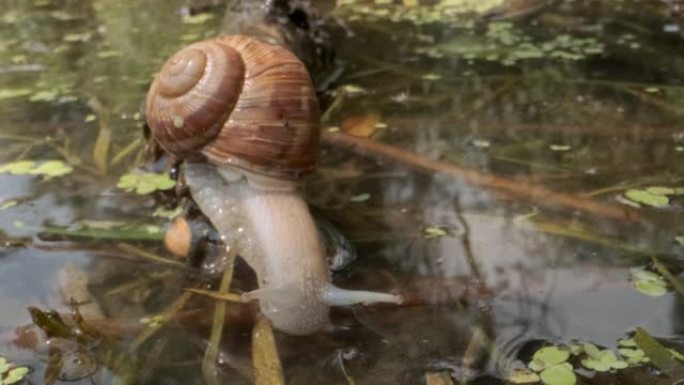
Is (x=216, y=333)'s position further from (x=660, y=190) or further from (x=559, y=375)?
(x=660, y=190)

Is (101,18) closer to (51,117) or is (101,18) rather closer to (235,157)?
(51,117)

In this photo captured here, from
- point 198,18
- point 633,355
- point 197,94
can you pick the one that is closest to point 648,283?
point 633,355

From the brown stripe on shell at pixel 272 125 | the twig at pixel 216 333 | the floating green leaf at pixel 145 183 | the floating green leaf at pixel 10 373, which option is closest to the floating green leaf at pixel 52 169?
the floating green leaf at pixel 145 183

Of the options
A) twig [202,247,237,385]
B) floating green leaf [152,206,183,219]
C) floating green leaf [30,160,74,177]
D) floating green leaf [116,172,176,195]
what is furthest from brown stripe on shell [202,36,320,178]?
floating green leaf [30,160,74,177]

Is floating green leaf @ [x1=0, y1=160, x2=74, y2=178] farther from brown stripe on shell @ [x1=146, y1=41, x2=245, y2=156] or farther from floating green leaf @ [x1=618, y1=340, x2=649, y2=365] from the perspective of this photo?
floating green leaf @ [x1=618, y1=340, x2=649, y2=365]

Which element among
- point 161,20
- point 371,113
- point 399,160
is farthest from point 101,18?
point 399,160

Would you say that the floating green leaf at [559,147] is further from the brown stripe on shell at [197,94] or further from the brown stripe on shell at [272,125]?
the brown stripe on shell at [197,94]
